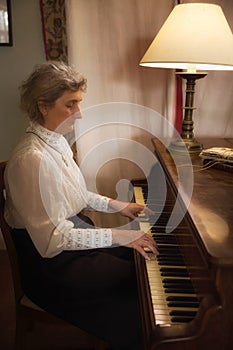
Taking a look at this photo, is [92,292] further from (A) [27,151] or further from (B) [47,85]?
(B) [47,85]

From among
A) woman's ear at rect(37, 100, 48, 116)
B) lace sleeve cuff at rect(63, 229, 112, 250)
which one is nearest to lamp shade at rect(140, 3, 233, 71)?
woman's ear at rect(37, 100, 48, 116)

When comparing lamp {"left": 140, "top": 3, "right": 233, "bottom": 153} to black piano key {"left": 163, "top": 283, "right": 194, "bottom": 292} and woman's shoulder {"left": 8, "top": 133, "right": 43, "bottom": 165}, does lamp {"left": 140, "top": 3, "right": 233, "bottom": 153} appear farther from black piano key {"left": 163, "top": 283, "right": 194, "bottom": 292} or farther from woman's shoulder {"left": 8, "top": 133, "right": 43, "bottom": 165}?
black piano key {"left": 163, "top": 283, "right": 194, "bottom": 292}

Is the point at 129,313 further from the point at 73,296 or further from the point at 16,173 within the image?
the point at 16,173

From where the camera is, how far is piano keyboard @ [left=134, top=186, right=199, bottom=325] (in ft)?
3.04

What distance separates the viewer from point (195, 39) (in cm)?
132

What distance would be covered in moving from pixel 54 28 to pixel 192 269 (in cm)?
161

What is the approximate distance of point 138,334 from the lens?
4.09ft

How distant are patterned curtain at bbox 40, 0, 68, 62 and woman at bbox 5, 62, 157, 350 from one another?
2.58 feet

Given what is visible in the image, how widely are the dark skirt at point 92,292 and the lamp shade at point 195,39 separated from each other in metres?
0.79

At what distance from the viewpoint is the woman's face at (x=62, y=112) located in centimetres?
132

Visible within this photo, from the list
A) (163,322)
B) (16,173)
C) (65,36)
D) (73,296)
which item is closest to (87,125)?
(65,36)

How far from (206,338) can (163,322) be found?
0.41 feet

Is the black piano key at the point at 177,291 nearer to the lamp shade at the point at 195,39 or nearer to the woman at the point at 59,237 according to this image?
the woman at the point at 59,237

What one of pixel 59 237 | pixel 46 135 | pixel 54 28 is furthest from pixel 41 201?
pixel 54 28
